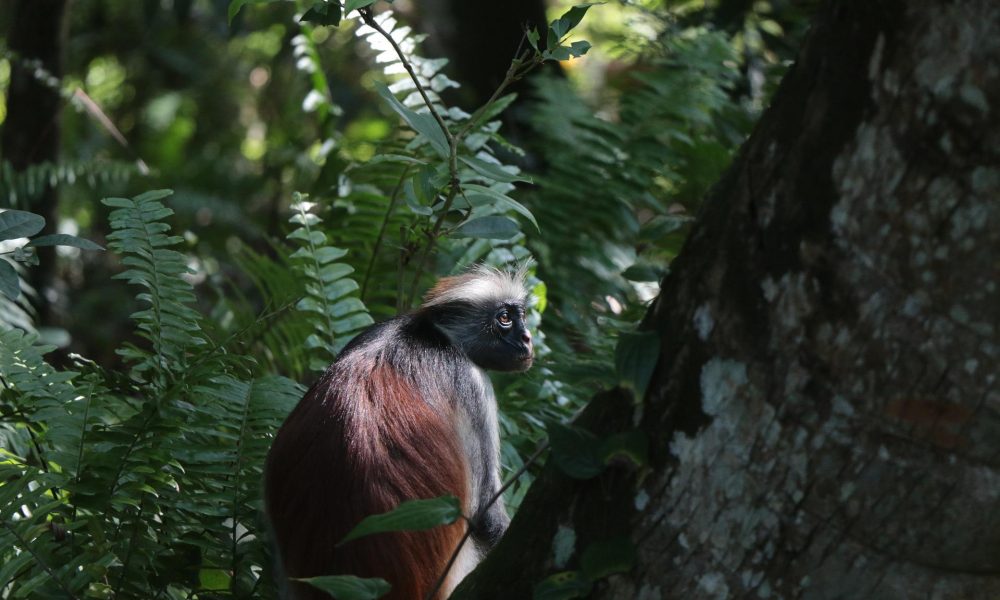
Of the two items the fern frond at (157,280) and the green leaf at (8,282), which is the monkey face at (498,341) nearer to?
the fern frond at (157,280)

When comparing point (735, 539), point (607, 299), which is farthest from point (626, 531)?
point (607, 299)

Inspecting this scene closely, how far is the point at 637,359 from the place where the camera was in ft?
6.27

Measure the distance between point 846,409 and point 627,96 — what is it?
4841 millimetres

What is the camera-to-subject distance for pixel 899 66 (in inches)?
65.1

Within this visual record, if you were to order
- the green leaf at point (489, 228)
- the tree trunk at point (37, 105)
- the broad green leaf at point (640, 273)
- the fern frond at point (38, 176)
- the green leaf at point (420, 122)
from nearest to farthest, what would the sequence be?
the green leaf at point (420, 122) → the green leaf at point (489, 228) → the broad green leaf at point (640, 273) → the fern frond at point (38, 176) → the tree trunk at point (37, 105)

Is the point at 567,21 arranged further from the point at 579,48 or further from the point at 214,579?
the point at 214,579

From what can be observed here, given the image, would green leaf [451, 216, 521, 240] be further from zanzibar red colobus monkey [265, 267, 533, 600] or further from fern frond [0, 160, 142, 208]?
fern frond [0, 160, 142, 208]

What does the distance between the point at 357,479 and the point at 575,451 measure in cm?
92

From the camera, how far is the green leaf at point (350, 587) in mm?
2090

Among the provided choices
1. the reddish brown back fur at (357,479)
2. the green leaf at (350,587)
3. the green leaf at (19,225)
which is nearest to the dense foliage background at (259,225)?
the green leaf at (19,225)

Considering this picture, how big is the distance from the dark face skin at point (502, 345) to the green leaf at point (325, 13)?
143 cm

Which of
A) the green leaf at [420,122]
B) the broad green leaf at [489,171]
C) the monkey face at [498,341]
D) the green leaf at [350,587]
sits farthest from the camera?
the monkey face at [498,341]

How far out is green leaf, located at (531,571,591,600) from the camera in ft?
6.26

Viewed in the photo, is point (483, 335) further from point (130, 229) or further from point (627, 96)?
point (627, 96)
